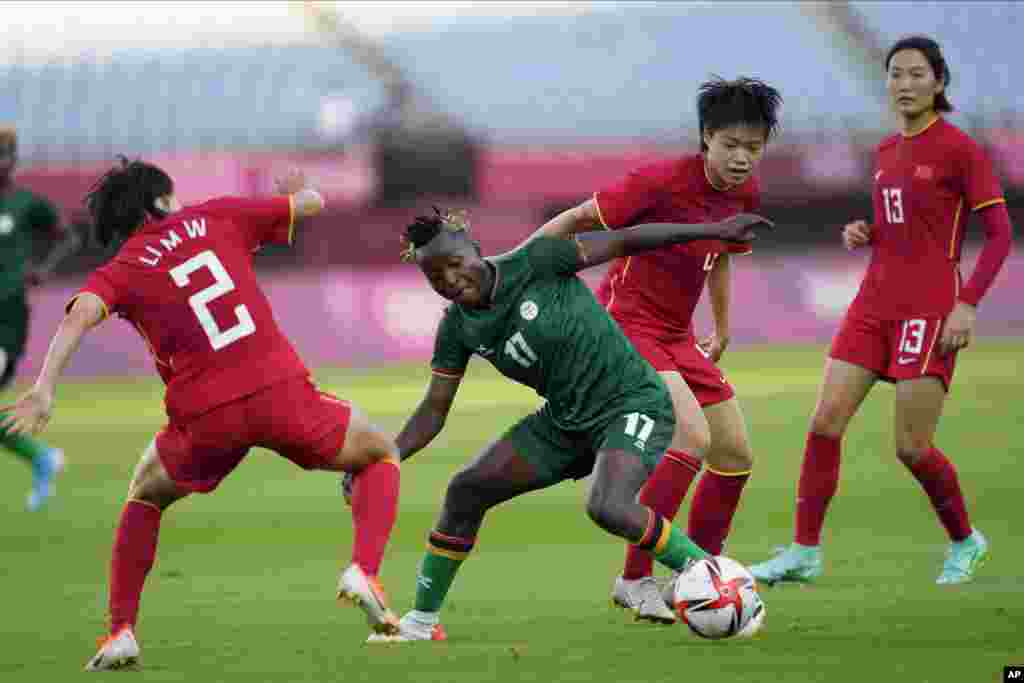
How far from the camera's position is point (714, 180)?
7.16 meters

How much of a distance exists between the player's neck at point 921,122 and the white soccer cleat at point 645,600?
2.41 metres

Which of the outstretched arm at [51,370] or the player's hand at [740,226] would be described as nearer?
the outstretched arm at [51,370]

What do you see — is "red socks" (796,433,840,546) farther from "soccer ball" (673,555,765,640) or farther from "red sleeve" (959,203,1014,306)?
"soccer ball" (673,555,765,640)

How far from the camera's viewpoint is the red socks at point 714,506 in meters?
7.33

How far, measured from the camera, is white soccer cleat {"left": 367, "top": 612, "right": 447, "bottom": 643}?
6223 millimetres

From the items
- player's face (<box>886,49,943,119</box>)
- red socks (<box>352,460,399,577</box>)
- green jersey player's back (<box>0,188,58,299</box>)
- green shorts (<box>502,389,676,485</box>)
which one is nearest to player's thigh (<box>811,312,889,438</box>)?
player's face (<box>886,49,943,119</box>)

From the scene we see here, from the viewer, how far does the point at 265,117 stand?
Result: 30500 millimetres

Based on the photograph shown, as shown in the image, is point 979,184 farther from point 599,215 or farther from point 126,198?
point 126,198

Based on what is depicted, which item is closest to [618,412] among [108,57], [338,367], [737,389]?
[737,389]

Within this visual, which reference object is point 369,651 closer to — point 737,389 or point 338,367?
point 737,389

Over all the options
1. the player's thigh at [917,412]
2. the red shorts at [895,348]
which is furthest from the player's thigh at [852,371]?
the player's thigh at [917,412]

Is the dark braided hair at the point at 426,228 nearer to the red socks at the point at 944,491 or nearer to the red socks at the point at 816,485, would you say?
the red socks at the point at 816,485

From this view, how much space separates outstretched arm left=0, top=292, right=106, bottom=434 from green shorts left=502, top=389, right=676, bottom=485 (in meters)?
1.53

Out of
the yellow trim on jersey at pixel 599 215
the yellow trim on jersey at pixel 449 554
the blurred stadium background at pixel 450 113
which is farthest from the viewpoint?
the blurred stadium background at pixel 450 113
